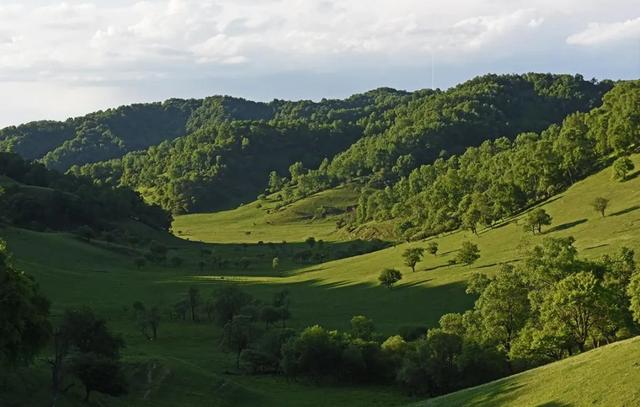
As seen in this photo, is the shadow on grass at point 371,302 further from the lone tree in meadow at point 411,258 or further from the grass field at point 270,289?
the lone tree in meadow at point 411,258

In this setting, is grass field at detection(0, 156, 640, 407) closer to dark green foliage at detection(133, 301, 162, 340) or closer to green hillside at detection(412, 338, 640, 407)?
dark green foliage at detection(133, 301, 162, 340)

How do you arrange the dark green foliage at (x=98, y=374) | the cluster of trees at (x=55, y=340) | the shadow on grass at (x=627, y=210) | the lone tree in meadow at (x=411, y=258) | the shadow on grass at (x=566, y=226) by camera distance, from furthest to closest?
the lone tree in meadow at (x=411, y=258)
the shadow on grass at (x=566, y=226)
the shadow on grass at (x=627, y=210)
the dark green foliage at (x=98, y=374)
the cluster of trees at (x=55, y=340)

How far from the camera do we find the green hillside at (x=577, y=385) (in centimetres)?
3697

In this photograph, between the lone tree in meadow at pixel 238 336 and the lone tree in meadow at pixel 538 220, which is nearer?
the lone tree in meadow at pixel 238 336

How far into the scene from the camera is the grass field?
67125 millimetres

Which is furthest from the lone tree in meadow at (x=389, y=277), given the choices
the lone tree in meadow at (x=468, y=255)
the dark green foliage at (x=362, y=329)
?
the dark green foliage at (x=362, y=329)

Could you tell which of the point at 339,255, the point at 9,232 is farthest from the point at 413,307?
the point at 9,232

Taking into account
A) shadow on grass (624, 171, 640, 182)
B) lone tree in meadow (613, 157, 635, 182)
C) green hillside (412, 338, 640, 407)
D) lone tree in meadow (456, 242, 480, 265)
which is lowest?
lone tree in meadow (456, 242, 480, 265)

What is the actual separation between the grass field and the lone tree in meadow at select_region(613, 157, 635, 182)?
276cm

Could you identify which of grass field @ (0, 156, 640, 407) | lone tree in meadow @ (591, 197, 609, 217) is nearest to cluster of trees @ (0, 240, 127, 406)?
grass field @ (0, 156, 640, 407)

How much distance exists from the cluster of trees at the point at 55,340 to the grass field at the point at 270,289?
1718 mm

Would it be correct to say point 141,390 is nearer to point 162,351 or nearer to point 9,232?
point 162,351

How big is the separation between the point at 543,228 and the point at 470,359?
6735cm

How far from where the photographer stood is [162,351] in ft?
284
